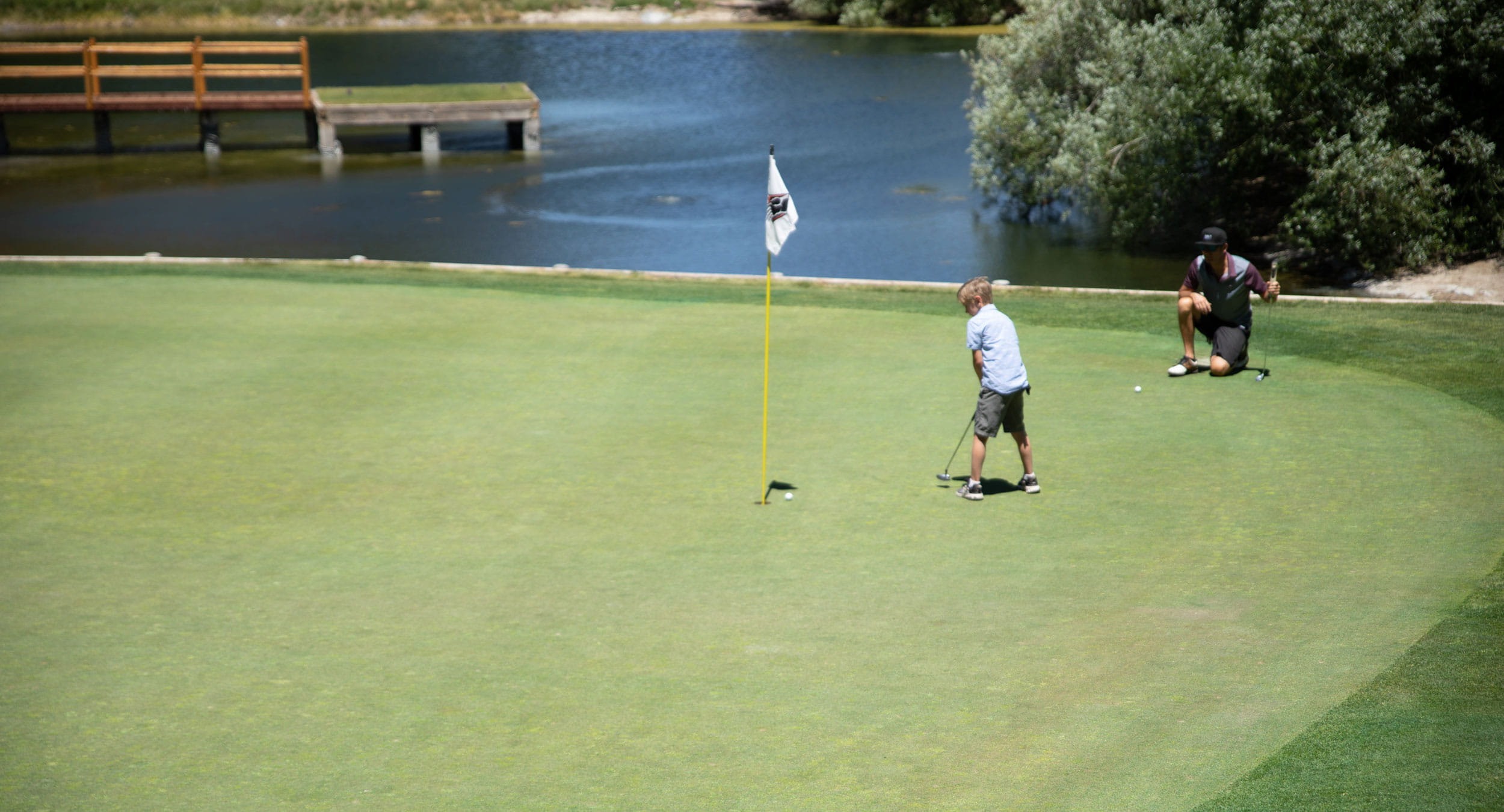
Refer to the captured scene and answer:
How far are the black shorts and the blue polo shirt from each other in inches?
A: 149

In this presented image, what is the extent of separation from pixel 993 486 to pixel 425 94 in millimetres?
26861

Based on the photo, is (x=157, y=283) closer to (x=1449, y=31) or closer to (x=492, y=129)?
(x=1449, y=31)

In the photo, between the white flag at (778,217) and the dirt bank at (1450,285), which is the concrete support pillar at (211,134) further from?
the white flag at (778,217)

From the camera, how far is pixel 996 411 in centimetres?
960

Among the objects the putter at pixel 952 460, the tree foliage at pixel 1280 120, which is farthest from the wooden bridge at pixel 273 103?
the putter at pixel 952 460

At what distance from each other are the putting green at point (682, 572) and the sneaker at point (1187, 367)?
14cm

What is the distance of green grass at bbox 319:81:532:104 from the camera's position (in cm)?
3319

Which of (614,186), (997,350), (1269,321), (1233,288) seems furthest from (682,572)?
(614,186)

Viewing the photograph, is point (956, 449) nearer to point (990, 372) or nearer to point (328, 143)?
point (990, 372)

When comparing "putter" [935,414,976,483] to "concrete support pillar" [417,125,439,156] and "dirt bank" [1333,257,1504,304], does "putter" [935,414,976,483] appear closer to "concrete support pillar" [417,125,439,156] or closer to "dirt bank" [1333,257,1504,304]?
"dirt bank" [1333,257,1504,304]

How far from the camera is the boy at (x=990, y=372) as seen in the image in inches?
375

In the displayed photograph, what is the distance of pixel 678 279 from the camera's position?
60.7 ft

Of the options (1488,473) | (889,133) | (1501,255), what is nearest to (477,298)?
(1488,473)

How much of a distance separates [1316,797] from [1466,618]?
2230 millimetres
